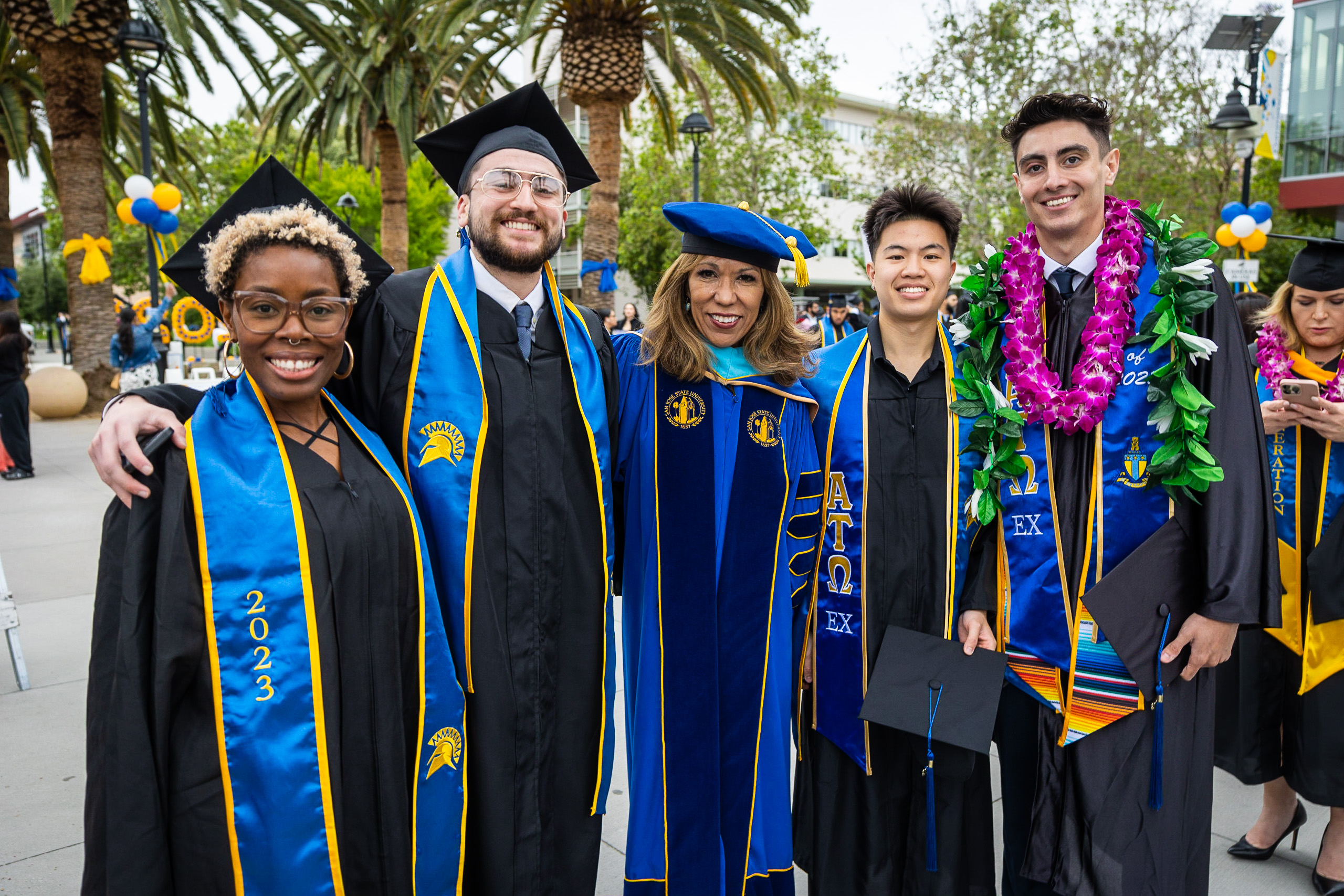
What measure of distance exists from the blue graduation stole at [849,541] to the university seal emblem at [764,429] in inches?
6.6

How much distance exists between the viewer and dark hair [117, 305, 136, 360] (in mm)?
11109

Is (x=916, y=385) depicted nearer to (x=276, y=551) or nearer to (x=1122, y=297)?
(x=1122, y=297)

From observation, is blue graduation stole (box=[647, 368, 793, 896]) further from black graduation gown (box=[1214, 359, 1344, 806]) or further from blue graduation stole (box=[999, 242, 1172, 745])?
black graduation gown (box=[1214, 359, 1344, 806])

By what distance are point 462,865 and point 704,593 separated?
37.2 inches

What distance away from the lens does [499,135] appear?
2.59m

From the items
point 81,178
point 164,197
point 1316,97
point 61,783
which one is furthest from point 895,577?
point 1316,97

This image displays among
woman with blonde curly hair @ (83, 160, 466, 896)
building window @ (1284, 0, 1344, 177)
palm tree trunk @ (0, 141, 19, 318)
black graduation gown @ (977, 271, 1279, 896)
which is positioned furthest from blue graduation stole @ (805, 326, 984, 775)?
building window @ (1284, 0, 1344, 177)

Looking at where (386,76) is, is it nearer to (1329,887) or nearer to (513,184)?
(513,184)

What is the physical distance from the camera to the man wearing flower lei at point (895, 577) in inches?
103

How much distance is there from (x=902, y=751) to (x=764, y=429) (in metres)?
1.05

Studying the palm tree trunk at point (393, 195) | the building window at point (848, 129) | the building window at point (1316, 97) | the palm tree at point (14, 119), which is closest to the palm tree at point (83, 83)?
the palm tree at point (14, 119)

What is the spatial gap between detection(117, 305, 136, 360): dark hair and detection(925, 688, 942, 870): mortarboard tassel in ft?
38.1

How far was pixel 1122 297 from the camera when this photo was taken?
246cm

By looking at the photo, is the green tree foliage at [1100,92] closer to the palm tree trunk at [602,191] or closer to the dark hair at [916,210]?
the palm tree trunk at [602,191]
